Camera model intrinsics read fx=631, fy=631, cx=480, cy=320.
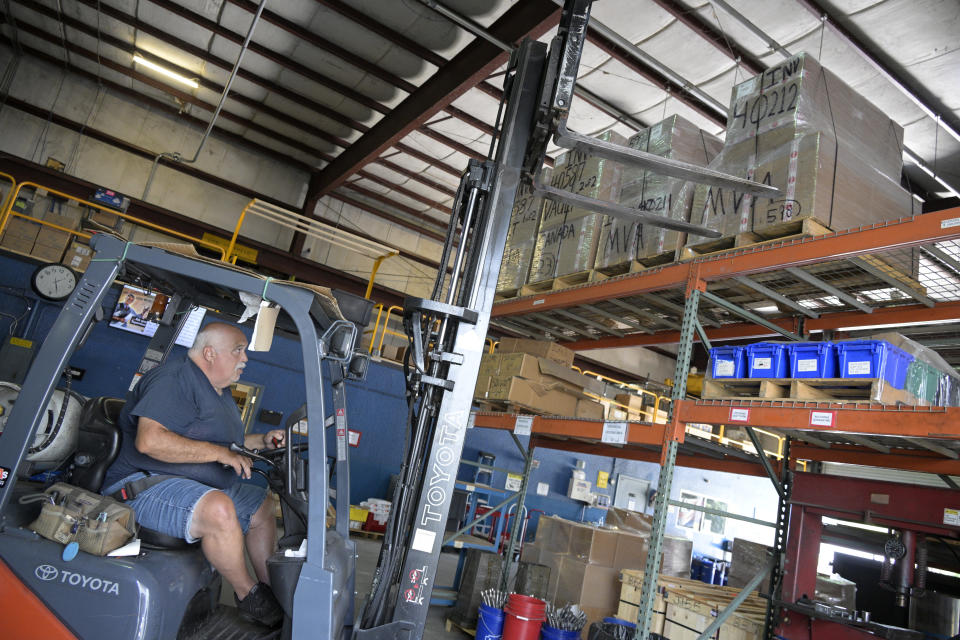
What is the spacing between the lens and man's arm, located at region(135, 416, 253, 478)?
9.79 ft

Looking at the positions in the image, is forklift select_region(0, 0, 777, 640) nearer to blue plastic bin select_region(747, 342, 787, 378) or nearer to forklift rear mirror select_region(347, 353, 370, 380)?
forklift rear mirror select_region(347, 353, 370, 380)

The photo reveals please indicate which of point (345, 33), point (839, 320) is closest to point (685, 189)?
point (839, 320)

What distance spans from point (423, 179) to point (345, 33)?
510 cm

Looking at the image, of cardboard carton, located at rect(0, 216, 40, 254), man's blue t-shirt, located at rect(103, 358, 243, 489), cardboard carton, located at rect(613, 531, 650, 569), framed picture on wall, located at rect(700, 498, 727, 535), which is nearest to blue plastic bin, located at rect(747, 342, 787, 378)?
man's blue t-shirt, located at rect(103, 358, 243, 489)

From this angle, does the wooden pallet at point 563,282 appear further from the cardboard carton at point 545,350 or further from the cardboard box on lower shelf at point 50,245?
the cardboard box on lower shelf at point 50,245

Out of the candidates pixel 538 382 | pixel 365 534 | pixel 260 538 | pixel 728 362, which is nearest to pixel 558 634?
pixel 538 382

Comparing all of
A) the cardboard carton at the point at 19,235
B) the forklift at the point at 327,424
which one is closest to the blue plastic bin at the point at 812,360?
the forklift at the point at 327,424

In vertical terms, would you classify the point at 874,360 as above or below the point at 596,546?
above

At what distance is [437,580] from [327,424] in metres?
6.33

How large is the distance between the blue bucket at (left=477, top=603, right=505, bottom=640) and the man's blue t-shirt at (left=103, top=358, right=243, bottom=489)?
3.48m

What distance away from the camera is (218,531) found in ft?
9.65

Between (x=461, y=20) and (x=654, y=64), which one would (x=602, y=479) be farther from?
(x=461, y=20)

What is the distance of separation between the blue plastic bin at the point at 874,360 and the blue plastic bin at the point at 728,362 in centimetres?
73

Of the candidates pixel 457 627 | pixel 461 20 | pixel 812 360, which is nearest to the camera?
pixel 812 360
